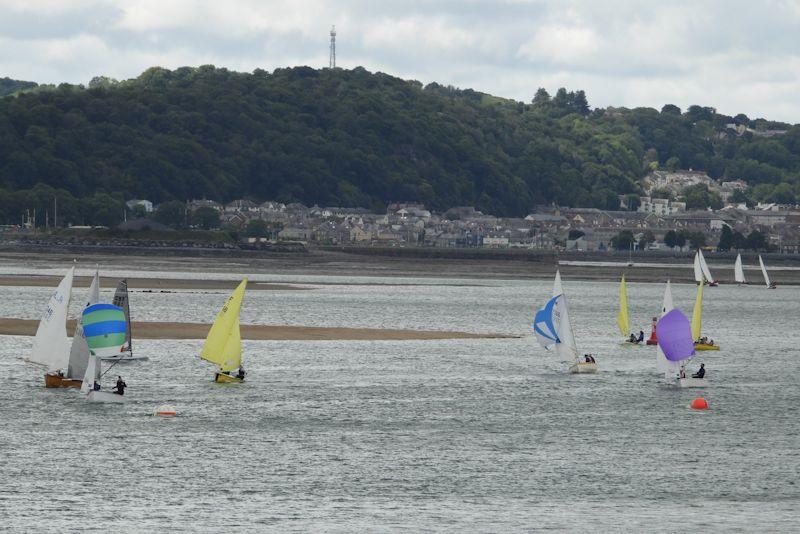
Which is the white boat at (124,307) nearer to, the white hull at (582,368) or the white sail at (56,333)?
the white sail at (56,333)

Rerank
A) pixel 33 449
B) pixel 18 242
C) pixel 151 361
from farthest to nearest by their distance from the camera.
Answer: pixel 18 242 < pixel 151 361 < pixel 33 449

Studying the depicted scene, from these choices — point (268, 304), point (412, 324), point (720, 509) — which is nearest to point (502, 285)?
point (268, 304)

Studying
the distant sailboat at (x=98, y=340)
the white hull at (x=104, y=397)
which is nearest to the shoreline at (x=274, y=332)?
the distant sailboat at (x=98, y=340)

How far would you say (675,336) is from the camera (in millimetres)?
55406

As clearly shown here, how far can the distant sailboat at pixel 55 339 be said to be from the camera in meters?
50.4

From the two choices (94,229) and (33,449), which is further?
(94,229)

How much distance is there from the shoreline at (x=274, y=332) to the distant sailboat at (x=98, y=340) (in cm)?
2011

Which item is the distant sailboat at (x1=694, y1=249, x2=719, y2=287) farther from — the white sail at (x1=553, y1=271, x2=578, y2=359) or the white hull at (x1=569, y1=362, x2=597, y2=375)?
the white sail at (x1=553, y1=271, x2=578, y2=359)

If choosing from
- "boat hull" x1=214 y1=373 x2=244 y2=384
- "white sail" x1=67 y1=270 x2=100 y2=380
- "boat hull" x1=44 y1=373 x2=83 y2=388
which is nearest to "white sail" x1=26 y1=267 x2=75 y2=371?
"white sail" x1=67 y1=270 x2=100 y2=380

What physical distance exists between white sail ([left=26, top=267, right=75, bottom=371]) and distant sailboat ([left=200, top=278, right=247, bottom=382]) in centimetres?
513

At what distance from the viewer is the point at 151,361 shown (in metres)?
59.2

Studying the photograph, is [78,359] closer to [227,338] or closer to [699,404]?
[227,338]

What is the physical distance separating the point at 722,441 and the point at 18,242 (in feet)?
479

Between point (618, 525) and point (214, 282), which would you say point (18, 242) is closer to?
point (214, 282)
